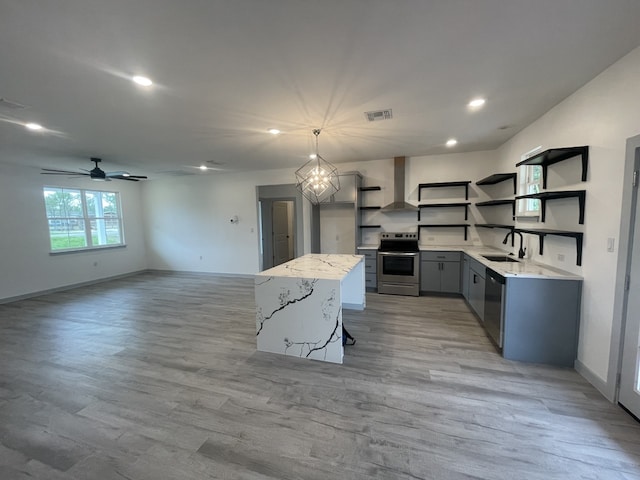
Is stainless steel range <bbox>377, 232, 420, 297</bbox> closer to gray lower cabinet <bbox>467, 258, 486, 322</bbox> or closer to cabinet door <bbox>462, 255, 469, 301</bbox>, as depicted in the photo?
cabinet door <bbox>462, 255, 469, 301</bbox>

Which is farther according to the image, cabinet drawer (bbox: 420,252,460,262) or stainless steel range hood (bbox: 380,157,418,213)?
stainless steel range hood (bbox: 380,157,418,213)

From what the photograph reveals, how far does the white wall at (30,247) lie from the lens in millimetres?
5090

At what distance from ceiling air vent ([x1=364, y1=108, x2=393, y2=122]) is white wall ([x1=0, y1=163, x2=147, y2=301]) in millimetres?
6999

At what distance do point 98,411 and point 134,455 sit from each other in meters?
0.71

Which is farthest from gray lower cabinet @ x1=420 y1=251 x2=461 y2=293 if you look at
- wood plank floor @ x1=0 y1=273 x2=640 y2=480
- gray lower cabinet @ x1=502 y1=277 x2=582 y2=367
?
gray lower cabinet @ x1=502 y1=277 x2=582 y2=367

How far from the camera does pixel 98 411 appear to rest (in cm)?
211

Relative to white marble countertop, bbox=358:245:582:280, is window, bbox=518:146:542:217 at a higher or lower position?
higher

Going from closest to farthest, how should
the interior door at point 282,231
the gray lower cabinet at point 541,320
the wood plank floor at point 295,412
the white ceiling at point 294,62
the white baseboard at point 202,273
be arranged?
the white ceiling at point 294,62
the wood plank floor at point 295,412
the gray lower cabinet at point 541,320
the white baseboard at point 202,273
the interior door at point 282,231

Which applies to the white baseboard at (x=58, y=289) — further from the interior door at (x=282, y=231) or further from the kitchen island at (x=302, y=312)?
the kitchen island at (x=302, y=312)

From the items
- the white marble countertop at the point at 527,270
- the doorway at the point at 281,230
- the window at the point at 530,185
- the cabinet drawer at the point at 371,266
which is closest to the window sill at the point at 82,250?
the doorway at the point at 281,230

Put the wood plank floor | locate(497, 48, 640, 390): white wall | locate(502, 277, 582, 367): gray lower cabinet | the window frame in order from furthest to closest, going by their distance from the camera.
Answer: the window frame < locate(502, 277, 582, 367): gray lower cabinet < locate(497, 48, 640, 390): white wall < the wood plank floor

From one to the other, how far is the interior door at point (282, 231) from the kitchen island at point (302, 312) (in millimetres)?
3914

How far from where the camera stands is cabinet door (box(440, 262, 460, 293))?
15.4 ft

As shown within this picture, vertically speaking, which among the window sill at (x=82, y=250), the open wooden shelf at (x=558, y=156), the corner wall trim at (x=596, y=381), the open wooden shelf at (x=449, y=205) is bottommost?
the corner wall trim at (x=596, y=381)
